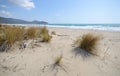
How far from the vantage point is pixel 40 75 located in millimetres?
2166

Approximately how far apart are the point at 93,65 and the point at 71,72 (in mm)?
592

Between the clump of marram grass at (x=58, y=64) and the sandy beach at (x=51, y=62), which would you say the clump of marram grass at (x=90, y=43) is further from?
the clump of marram grass at (x=58, y=64)

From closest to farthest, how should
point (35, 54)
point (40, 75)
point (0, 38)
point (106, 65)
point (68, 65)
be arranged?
1. point (40, 75)
2. point (68, 65)
3. point (106, 65)
4. point (35, 54)
5. point (0, 38)

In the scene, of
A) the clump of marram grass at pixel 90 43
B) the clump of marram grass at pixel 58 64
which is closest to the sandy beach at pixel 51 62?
the clump of marram grass at pixel 58 64

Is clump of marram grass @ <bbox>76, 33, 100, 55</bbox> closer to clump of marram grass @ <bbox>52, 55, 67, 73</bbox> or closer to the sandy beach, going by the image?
the sandy beach

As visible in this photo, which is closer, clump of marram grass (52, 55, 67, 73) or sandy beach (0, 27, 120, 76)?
sandy beach (0, 27, 120, 76)

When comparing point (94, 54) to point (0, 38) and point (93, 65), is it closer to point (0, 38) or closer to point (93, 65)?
point (93, 65)

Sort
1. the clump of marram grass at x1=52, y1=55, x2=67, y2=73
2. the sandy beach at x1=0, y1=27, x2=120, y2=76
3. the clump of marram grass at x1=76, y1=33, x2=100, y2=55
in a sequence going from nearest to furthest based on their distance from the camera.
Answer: the sandy beach at x1=0, y1=27, x2=120, y2=76 → the clump of marram grass at x1=52, y1=55, x2=67, y2=73 → the clump of marram grass at x1=76, y1=33, x2=100, y2=55

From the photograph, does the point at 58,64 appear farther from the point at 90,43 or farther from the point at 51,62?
the point at 90,43

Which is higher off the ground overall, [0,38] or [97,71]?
[0,38]

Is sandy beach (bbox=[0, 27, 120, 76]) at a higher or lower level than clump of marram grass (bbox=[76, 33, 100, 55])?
lower

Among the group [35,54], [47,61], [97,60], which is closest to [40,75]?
[47,61]

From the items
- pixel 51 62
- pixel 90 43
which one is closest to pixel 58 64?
pixel 51 62

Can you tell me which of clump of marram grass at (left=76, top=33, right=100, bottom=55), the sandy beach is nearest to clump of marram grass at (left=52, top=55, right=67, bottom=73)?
the sandy beach
